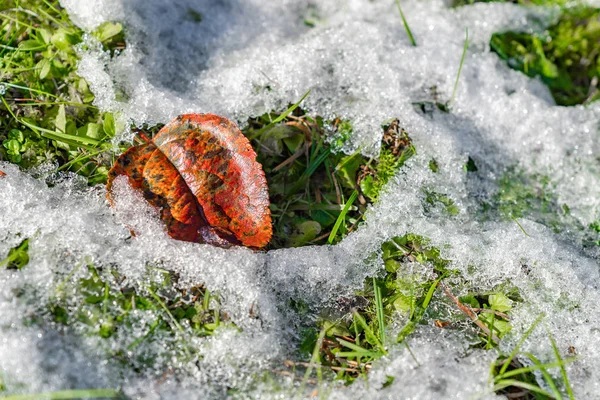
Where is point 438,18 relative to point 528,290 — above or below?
above

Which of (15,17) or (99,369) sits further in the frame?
(15,17)

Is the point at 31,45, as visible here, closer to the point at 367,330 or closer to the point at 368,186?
the point at 368,186

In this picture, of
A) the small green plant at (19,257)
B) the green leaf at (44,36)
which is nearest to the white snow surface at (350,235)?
the small green plant at (19,257)

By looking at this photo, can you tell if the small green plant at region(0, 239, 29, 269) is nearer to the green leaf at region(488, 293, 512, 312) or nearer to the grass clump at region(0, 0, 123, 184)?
the grass clump at region(0, 0, 123, 184)

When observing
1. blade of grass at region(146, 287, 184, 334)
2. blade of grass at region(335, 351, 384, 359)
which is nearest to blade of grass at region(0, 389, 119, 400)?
blade of grass at region(146, 287, 184, 334)

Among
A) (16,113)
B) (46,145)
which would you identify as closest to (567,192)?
(46,145)

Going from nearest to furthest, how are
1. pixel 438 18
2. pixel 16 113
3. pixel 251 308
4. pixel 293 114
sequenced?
1. pixel 251 308
2. pixel 16 113
3. pixel 293 114
4. pixel 438 18

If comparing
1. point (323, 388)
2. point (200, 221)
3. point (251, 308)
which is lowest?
point (323, 388)

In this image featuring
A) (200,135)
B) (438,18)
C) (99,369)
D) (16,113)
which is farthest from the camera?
(438,18)

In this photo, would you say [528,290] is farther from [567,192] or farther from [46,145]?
[46,145]
